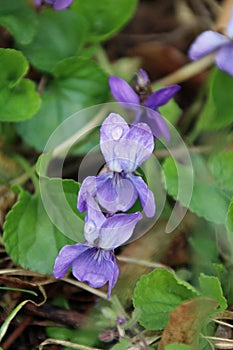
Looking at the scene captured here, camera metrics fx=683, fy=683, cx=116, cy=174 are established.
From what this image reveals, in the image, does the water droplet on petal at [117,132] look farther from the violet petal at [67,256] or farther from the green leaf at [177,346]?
the green leaf at [177,346]

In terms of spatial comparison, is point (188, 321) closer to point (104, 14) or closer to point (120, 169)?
point (120, 169)

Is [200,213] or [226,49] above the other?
[226,49]

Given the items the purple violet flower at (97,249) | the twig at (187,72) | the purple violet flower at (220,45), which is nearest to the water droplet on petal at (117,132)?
the purple violet flower at (97,249)

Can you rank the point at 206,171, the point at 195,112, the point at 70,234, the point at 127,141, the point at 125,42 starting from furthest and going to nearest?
the point at 125,42 < the point at 195,112 < the point at 206,171 < the point at 70,234 < the point at 127,141

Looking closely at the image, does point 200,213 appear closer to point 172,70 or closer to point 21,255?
point 21,255

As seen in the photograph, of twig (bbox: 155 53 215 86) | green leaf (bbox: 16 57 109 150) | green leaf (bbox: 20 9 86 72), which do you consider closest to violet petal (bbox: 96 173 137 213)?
green leaf (bbox: 16 57 109 150)

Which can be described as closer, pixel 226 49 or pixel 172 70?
pixel 226 49

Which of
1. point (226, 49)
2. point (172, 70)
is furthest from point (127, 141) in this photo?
point (172, 70)

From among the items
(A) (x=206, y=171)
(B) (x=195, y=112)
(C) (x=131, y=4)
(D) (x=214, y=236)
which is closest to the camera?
(D) (x=214, y=236)
